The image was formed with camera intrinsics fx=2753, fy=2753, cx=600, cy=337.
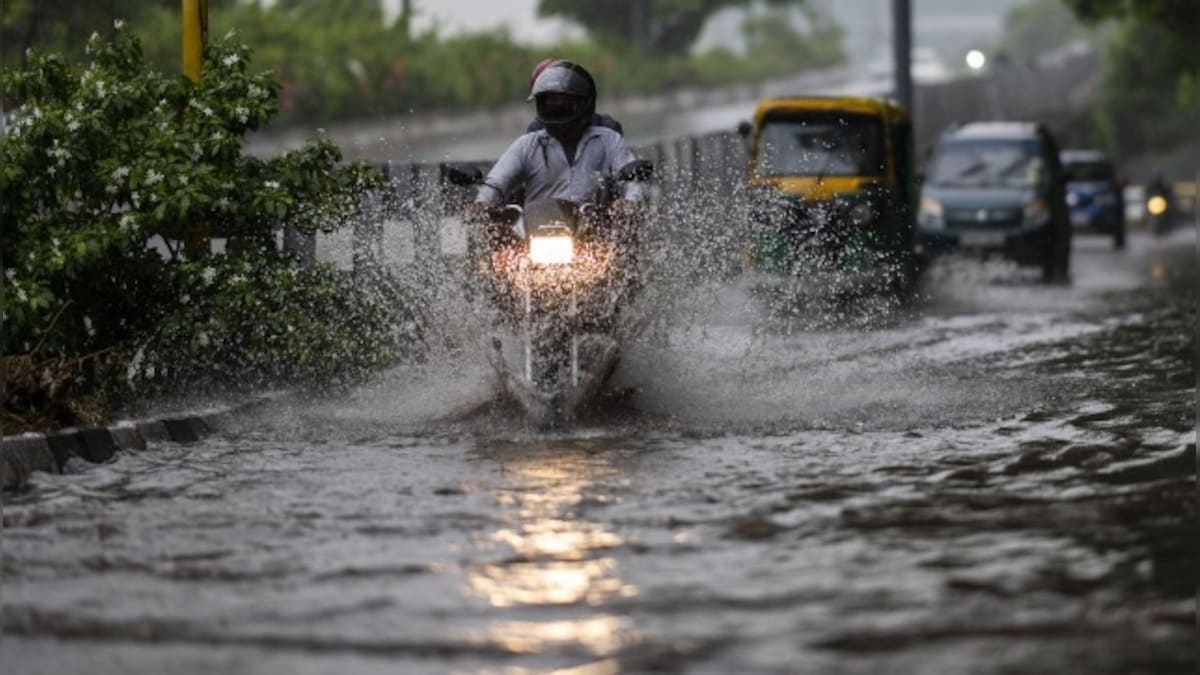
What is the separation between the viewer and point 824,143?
26297 mm

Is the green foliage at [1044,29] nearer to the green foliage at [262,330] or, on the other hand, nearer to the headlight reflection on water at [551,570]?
the green foliage at [262,330]

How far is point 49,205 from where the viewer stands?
1403 cm

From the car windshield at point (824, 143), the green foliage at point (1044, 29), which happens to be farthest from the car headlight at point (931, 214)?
the green foliage at point (1044, 29)

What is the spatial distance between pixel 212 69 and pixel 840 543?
6.85 meters

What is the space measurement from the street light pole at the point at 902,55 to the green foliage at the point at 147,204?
23488mm

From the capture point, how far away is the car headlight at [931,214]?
31.2 m

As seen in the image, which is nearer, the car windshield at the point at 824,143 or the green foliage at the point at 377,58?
the car windshield at the point at 824,143

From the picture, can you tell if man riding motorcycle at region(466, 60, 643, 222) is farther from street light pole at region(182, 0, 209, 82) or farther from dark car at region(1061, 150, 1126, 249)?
dark car at region(1061, 150, 1126, 249)

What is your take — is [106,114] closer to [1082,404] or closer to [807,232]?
[1082,404]

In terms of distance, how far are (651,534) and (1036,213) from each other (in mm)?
22427

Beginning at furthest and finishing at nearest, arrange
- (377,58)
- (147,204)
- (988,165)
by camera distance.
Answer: (377,58) < (988,165) < (147,204)

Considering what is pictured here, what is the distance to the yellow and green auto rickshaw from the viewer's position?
950 inches

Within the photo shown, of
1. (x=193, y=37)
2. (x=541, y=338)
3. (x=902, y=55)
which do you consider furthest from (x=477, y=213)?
(x=902, y=55)

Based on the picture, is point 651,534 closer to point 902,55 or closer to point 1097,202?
point 902,55
